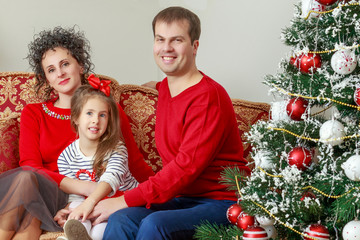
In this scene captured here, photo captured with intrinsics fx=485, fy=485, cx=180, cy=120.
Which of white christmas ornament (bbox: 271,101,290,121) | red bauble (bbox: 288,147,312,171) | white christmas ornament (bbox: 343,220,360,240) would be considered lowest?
white christmas ornament (bbox: 343,220,360,240)

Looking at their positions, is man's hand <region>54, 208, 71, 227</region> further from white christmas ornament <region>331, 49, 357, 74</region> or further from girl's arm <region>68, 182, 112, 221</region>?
white christmas ornament <region>331, 49, 357, 74</region>

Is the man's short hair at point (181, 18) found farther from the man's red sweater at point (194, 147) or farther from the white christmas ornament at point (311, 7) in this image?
the white christmas ornament at point (311, 7)

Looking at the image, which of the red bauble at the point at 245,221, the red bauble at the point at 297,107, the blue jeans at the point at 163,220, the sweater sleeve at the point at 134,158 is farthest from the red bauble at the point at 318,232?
the sweater sleeve at the point at 134,158

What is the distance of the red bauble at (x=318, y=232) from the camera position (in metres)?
1.49

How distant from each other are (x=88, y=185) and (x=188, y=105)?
24.4 inches

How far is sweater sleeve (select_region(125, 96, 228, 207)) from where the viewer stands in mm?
1902

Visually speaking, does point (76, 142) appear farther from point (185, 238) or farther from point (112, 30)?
point (112, 30)

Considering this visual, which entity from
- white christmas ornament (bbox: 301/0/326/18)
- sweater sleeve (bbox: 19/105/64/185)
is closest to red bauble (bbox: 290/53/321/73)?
white christmas ornament (bbox: 301/0/326/18)

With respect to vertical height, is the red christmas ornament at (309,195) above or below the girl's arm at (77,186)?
above

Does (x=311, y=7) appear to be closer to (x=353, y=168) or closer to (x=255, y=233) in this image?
(x=353, y=168)

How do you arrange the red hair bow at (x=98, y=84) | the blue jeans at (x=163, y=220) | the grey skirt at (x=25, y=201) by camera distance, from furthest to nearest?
the red hair bow at (x=98, y=84) → the grey skirt at (x=25, y=201) → the blue jeans at (x=163, y=220)

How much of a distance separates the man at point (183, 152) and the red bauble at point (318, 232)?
1.57 feet

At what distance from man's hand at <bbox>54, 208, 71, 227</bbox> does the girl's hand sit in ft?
0.16

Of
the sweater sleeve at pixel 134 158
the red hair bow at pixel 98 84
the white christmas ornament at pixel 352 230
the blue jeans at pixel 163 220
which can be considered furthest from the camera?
the sweater sleeve at pixel 134 158
